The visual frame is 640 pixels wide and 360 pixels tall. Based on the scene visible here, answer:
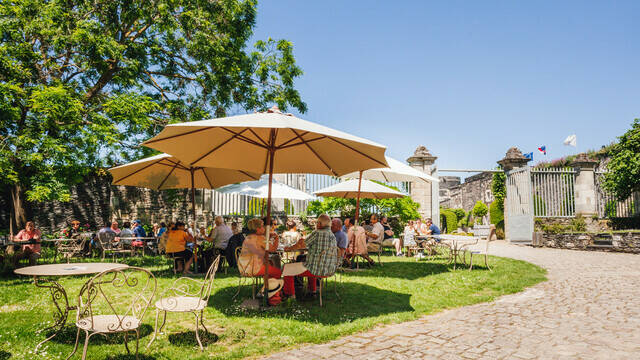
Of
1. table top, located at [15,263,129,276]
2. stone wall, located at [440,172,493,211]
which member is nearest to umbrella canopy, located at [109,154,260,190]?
table top, located at [15,263,129,276]

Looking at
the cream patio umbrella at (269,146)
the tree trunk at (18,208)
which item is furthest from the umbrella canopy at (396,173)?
the tree trunk at (18,208)

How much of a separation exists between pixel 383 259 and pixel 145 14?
33.3 feet

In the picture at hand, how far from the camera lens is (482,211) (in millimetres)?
23844

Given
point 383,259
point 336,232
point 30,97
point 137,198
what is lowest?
point 383,259

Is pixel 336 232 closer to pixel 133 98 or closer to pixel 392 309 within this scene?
pixel 392 309

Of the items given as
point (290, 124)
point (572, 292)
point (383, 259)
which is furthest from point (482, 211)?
point (290, 124)

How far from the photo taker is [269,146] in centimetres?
494

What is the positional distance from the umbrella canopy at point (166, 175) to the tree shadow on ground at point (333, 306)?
2.94 metres

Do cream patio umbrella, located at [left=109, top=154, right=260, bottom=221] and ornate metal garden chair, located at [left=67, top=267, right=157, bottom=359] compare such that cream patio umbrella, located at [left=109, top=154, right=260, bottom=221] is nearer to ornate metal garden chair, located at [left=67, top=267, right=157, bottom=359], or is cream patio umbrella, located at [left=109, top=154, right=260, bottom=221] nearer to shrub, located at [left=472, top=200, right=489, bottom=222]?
ornate metal garden chair, located at [left=67, top=267, right=157, bottom=359]

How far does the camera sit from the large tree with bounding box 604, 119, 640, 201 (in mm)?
13062

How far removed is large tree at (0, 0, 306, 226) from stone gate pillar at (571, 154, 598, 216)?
1213 cm

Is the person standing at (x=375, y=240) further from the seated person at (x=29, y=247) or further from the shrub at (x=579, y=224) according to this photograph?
the shrub at (x=579, y=224)

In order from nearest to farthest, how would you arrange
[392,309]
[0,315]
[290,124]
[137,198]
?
[290,124] → [0,315] → [392,309] → [137,198]

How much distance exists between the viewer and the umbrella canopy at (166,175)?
278 inches
